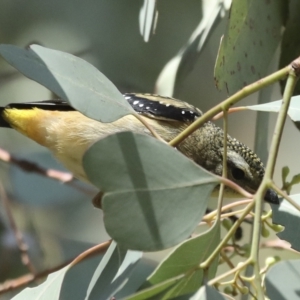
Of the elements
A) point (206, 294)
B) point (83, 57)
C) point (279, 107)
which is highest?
point (279, 107)

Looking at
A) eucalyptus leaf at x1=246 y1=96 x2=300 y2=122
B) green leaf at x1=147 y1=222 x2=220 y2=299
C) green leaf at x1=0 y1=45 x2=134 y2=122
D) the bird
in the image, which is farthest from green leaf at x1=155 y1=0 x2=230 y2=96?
green leaf at x1=147 y1=222 x2=220 y2=299

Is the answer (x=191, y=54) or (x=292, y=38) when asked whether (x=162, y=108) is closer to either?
(x=191, y=54)

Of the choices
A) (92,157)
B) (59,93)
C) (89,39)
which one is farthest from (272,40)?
(89,39)

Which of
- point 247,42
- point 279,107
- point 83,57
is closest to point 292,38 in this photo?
point 247,42

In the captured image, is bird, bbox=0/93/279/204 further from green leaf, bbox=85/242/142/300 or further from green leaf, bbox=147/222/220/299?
green leaf, bbox=147/222/220/299

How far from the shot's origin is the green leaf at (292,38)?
1103 mm

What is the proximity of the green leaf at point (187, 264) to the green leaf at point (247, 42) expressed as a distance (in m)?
0.35

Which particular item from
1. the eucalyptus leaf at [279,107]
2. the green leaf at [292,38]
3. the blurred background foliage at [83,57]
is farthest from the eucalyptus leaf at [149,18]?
the blurred background foliage at [83,57]

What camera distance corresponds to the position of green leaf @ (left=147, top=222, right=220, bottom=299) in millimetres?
570

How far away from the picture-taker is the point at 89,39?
228cm

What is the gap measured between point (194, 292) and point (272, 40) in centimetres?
67

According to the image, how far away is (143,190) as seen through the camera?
1.80 feet

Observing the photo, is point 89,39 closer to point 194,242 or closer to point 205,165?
point 205,165

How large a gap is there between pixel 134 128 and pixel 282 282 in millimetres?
607
